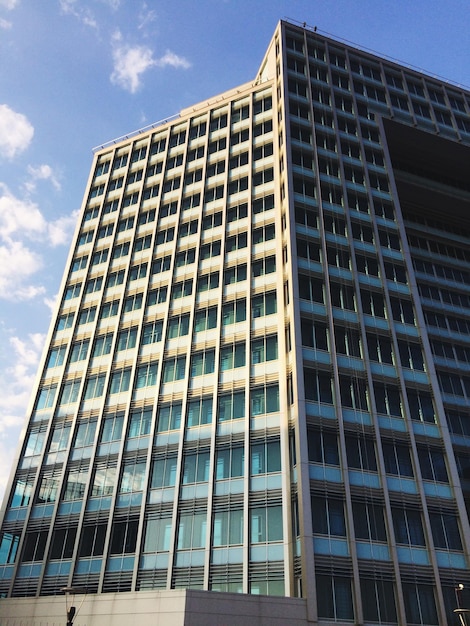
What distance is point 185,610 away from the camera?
96.0ft

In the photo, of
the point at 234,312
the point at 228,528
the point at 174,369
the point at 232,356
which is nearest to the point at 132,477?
the point at 228,528

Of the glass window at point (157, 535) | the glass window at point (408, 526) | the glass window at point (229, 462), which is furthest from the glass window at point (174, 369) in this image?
the glass window at point (408, 526)

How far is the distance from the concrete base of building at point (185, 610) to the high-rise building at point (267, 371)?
139mm

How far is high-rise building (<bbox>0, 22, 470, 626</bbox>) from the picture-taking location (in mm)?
35219

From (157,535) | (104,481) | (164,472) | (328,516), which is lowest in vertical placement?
(157,535)

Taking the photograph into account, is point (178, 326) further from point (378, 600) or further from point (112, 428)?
point (378, 600)

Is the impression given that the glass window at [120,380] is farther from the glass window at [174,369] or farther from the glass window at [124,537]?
the glass window at [124,537]

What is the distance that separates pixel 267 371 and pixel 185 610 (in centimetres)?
1811

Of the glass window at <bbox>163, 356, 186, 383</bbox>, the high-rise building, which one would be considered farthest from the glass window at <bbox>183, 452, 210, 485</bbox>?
the glass window at <bbox>163, 356, 186, 383</bbox>

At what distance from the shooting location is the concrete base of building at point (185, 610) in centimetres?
2958

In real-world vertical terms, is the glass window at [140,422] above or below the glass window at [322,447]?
above

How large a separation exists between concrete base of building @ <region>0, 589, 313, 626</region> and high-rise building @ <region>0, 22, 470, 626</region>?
139mm

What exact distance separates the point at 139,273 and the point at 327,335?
845 inches

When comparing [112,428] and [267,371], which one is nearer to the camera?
[267,371]
